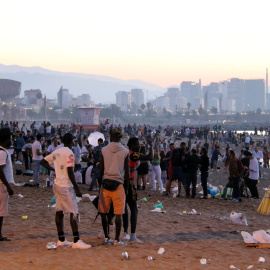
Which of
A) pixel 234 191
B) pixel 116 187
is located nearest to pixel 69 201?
pixel 116 187

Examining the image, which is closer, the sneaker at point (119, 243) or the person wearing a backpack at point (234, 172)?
the sneaker at point (119, 243)

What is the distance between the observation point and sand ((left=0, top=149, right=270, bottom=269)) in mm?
6371

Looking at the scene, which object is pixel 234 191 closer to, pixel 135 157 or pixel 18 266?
pixel 135 157

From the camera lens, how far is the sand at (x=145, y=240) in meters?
6.37

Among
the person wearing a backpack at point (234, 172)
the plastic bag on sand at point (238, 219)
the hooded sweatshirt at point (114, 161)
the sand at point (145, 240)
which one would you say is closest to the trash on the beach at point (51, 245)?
the sand at point (145, 240)

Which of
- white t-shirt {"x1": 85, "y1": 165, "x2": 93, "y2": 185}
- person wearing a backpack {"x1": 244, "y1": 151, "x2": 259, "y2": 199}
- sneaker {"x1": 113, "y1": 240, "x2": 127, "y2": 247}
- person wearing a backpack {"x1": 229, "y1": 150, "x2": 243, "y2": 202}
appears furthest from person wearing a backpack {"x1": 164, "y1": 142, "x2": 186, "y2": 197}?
sneaker {"x1": 113, "y1": 240, "x2": 127, "y2": 247}

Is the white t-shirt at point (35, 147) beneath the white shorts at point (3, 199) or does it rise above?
above

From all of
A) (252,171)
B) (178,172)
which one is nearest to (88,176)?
(178,172)

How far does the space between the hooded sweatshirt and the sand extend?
3.35 feet

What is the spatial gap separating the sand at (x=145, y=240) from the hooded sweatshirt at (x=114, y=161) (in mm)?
1021

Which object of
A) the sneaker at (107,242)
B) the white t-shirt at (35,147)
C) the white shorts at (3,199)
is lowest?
the sneaker at (107,242)

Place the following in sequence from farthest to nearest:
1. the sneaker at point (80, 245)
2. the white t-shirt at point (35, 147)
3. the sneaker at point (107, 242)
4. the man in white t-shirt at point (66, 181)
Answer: the white t-shirt at point (35, 147) → the sneaker at point (107, 242) → the sneaker at point (80, 245) → the man in white t-shirt at point (66, 181)

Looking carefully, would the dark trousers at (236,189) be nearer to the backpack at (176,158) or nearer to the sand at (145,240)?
the sand at (145,240)

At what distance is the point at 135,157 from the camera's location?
300 inches
